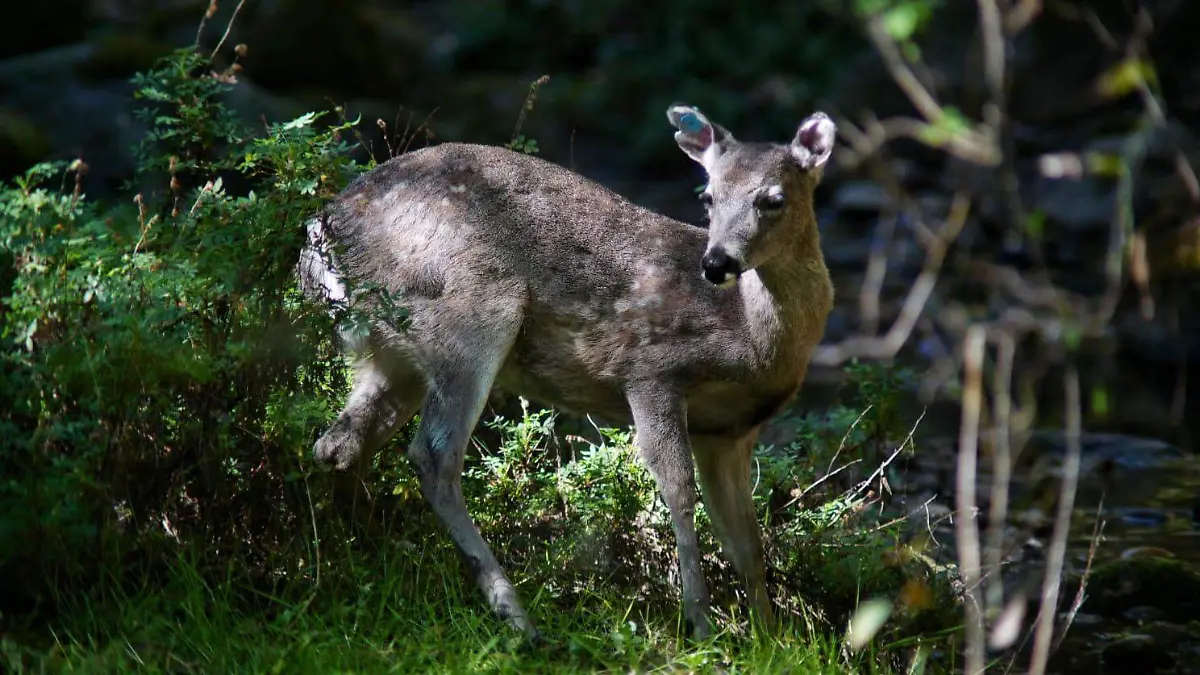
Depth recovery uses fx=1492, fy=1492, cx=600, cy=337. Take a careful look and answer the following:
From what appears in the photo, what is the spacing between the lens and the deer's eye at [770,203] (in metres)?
5.82

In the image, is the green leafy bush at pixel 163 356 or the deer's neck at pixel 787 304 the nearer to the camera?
the green leafy bush at pixel 163 356

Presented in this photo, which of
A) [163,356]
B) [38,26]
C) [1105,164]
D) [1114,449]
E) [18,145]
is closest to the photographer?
[1105,164]

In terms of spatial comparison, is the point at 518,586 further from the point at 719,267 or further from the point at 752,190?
the point at 752,190

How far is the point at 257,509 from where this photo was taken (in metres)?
5.54

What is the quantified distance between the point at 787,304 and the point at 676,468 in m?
0.79

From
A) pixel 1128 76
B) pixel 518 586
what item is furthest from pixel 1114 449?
pixel 1128 76

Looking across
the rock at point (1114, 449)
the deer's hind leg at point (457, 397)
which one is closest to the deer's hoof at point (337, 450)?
the deer's hind leg at point (457, 397)

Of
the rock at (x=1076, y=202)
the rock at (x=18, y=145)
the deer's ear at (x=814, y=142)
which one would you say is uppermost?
the deer's ear at (x=814, y=142)

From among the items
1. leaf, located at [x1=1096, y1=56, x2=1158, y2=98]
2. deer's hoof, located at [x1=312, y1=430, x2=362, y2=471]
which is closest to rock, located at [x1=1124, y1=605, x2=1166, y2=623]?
deer's hoof, located at [x1=312, y1=430, x2=362, y2=471]

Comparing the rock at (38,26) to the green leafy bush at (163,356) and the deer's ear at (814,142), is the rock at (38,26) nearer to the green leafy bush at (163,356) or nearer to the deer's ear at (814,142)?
the green leafy bush at (163,356)

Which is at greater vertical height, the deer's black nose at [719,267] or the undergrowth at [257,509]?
the deer's black nose at [719,267]

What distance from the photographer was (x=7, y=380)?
4906 mm

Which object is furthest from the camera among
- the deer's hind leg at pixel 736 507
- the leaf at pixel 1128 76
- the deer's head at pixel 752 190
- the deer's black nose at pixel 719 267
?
the deer's hind leg at pixel 736 507

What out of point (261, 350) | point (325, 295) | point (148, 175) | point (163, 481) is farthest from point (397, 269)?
point (148, 175)
